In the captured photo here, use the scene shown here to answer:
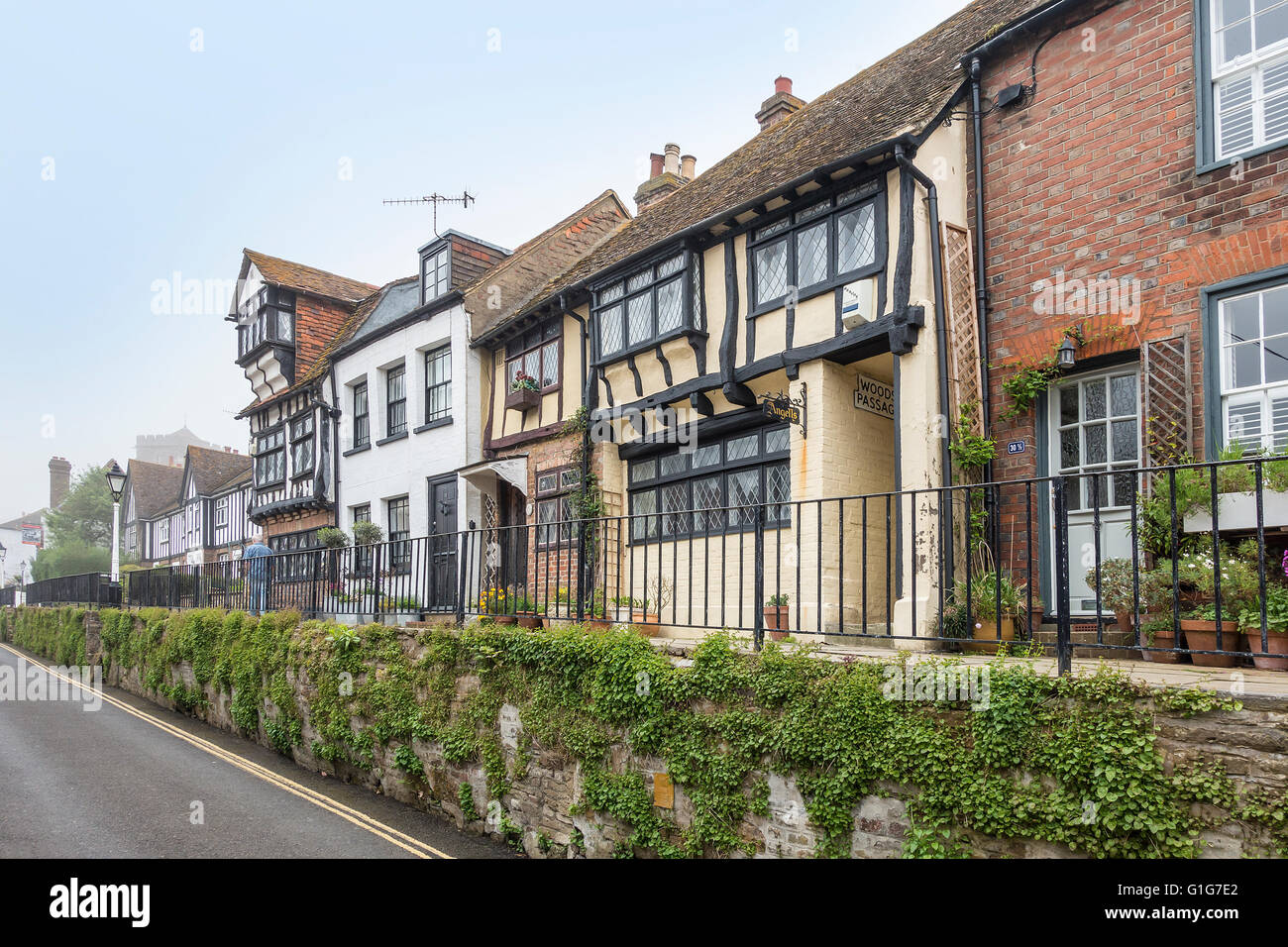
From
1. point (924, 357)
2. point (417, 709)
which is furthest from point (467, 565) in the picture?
point (924, 357)

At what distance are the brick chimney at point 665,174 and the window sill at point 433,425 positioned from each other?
5964 millimetres

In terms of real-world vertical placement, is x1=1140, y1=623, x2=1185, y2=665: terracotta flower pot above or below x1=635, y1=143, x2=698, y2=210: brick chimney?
below

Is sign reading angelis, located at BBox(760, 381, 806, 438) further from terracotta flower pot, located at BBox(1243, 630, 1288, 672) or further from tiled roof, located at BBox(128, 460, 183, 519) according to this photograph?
tiled roof, located at BBox(128, 460, 183, 519)

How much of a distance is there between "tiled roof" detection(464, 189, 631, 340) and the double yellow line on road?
8481 mm

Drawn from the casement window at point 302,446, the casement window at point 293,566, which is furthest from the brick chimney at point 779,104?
the casement window at point 302,446

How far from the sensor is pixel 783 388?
37.2ft

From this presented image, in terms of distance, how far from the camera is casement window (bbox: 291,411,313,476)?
22.8 m

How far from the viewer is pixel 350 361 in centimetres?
2147

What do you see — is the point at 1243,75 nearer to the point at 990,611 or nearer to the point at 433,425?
the point at 990,611

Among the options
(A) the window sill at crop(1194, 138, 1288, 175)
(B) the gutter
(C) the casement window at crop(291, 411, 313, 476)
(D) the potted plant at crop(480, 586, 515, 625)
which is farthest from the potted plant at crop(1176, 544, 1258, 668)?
(C) the casement window at crop(291, 411, 313, 476)

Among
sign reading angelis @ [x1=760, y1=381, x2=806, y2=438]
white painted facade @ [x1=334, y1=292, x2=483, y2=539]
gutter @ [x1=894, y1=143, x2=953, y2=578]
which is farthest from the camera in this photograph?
white painted facade @ [x1=334, y1=292, x2=483, y2=539]

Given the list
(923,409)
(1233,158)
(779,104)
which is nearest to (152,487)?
(779,104)

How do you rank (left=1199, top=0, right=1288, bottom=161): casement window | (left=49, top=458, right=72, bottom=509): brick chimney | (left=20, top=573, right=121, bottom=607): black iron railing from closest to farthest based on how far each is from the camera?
1. (left=1199, top=0, right=1288, bottom=161): casement window
2. (left=20, top=573, right=121, bottom=607): black iron railing
3. (left=49, top=458, right=72, bottom=509): brick chimney
